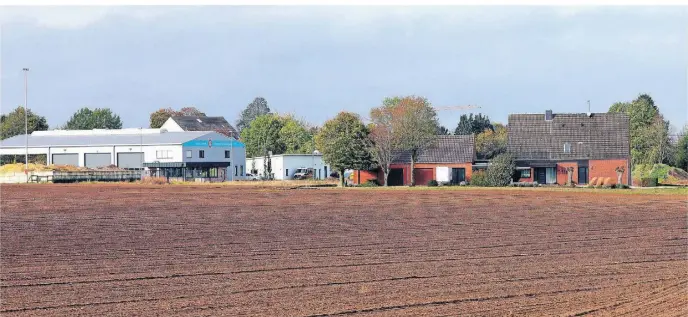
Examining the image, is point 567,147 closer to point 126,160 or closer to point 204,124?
point 126,160

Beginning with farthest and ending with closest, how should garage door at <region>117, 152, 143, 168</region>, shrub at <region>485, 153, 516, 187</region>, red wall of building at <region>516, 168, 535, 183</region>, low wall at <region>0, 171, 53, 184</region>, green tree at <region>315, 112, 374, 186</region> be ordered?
garage door at <region>117, 152, 143, 168</region> < red wall of building at <region>516, 168, 535, 183</region> < low wall at <region>0, 171, 53, 184</region> < green tree at <region>315, 112, 374, 186</region> < shrub at <region>485, 153, 516, 187</region>

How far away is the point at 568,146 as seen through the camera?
84.2 m

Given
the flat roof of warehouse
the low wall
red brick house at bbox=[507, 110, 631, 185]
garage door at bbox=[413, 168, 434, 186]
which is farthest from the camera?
the flat roof of warehouse

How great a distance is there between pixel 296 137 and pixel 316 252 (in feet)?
392

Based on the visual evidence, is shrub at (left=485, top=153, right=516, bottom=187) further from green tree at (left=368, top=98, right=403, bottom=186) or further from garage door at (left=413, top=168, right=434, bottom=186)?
garage door at (left=413, top=168, right=434, bottom=186)

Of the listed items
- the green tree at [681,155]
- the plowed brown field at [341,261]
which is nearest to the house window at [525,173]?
the green tree at [681,155]

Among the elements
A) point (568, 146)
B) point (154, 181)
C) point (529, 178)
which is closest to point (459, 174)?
point (529, 178)

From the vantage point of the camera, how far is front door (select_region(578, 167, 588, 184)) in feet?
270

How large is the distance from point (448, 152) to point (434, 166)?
1871 millimetres

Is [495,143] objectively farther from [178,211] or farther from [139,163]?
[178,211]

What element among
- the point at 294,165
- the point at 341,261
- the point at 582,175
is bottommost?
the point at 341,261

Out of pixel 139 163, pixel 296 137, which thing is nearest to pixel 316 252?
pixel 139 163

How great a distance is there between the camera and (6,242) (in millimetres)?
27312

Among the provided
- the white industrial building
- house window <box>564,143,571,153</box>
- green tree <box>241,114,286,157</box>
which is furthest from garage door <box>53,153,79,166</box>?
house window <box>564,143,571,153</box>
